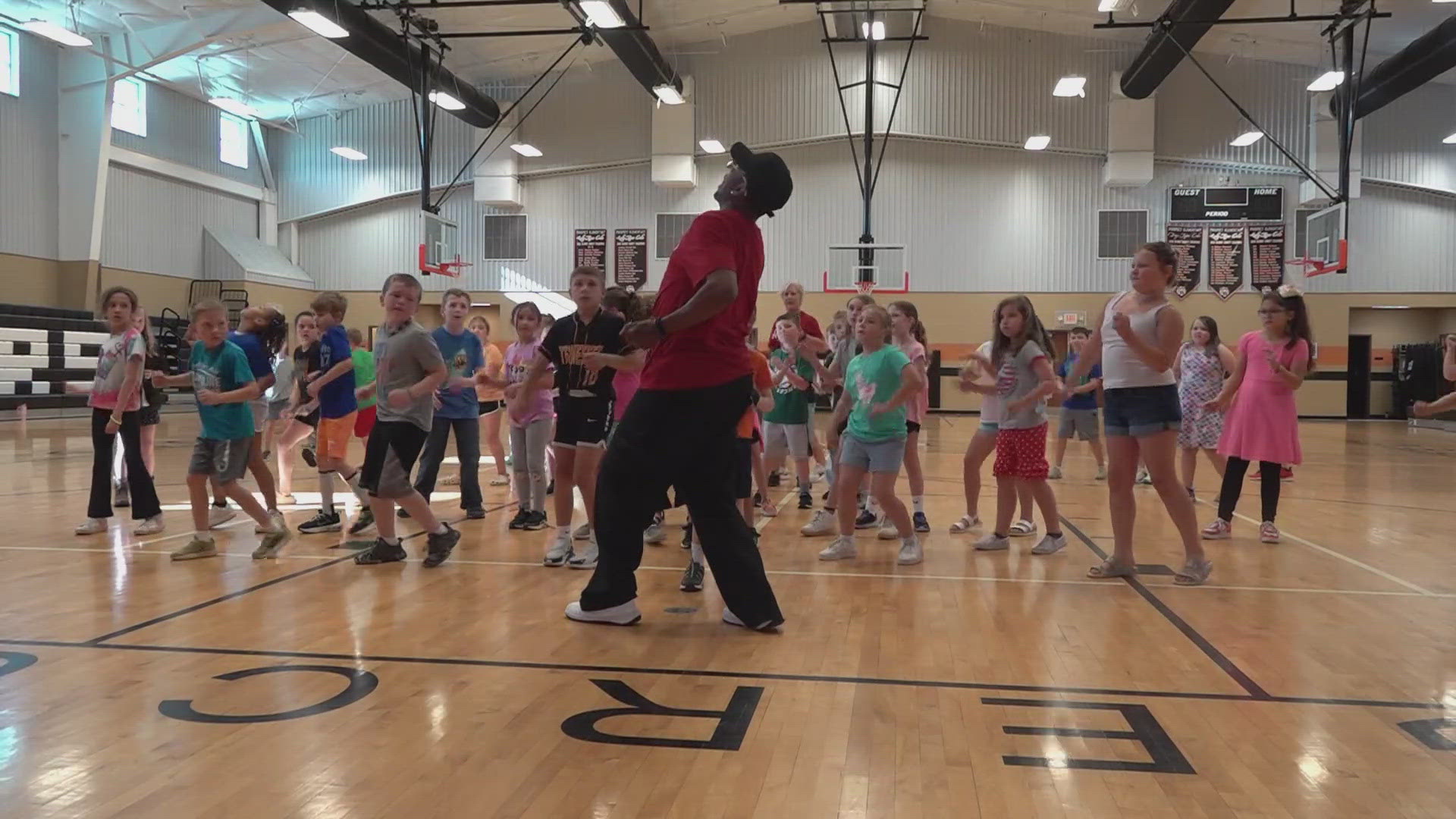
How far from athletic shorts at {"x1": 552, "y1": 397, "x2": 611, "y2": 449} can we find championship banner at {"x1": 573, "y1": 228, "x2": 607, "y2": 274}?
1914cm

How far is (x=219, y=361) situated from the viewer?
5.48 meters

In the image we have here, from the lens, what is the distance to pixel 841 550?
5.56 m

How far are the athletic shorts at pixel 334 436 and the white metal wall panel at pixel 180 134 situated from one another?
17.8 meters

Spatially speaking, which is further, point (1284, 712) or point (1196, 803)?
point (1284, 712)

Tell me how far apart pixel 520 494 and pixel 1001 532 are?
308cm

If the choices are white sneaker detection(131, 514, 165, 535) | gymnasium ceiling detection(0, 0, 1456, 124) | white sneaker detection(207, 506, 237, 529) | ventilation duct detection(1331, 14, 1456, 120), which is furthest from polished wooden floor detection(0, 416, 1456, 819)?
gymnasium ceiling detection(0, 0, 1456, 124)

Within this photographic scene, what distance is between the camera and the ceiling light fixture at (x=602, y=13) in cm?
1413

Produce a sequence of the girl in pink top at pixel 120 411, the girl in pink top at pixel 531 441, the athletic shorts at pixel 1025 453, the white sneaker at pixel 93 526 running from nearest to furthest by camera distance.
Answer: the athletic shorts at pixel 1025 453
the girl in pink top at pixel 120 411
the white sneaker at pixel 93 526
the girl in pink top at pixel 531 441

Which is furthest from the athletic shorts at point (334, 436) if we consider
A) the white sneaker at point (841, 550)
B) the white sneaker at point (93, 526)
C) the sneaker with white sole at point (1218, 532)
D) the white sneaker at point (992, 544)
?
the sneaker with white sole at point (1218, 532)

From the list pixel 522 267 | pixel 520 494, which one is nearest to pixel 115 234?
pixel 522 267

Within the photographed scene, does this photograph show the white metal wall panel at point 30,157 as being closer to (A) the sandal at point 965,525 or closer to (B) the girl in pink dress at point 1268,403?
(A) the sandal at point 965,525

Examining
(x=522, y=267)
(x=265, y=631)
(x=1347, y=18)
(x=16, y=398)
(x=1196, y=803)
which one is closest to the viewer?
(x=1196, y=803)

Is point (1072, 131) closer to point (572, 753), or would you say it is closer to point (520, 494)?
point (520, 494)

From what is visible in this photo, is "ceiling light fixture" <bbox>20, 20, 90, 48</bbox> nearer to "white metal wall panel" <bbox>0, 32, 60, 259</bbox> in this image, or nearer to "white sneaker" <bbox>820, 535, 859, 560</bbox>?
"white metal wall panel" <bbox>0, 32, 60, 259</bbox>
